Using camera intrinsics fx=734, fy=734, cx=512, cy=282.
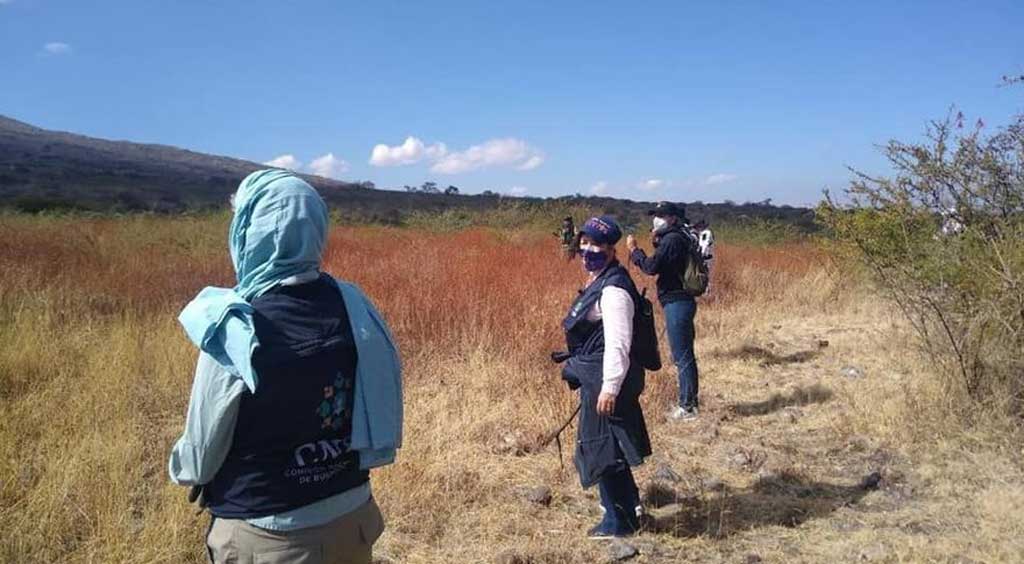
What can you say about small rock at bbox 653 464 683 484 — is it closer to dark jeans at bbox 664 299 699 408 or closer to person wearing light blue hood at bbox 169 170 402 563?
dark jeans at bbox 664 299 699 408

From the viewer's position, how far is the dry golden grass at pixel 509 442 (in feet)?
12.1

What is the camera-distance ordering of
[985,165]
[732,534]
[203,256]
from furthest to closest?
[203,256]
[985,165]
[732,534]

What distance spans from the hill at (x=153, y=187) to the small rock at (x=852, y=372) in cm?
1816

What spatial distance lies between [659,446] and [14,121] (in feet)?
357

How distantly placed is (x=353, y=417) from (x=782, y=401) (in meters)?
5.47

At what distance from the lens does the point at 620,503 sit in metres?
3.87

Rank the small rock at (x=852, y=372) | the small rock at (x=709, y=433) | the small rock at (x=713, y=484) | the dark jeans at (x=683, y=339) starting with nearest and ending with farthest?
1. the small rock at (x=713, y=484)
2. the small rock at (x=709, y=433)
3. the dark jeans at (x=683, y=339)
4. the small rock at (x=852, y=372)

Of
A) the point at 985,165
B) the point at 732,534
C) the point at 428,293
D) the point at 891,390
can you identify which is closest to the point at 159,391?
the point at 428,293

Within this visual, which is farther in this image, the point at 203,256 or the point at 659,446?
the point at 203,256

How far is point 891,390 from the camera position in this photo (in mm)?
6246

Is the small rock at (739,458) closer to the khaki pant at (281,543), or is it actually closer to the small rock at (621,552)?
the small rock at (621,552)

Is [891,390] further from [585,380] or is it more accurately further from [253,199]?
[253,199]

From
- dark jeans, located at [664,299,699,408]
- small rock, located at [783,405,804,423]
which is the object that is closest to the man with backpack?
dark jeans, located at [664,299,699,408]

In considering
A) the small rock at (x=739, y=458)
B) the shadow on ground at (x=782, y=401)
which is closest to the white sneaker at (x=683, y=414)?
the shadow on ground at (x=782, y=401)
